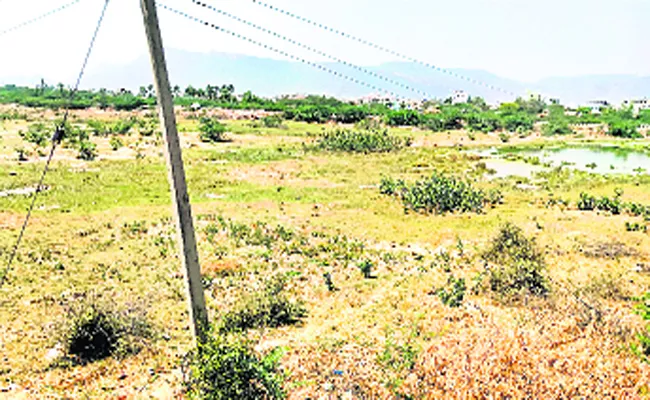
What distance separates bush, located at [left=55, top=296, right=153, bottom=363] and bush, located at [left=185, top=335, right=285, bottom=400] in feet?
10.4

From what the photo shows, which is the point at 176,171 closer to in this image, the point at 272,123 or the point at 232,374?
the point at 232,374

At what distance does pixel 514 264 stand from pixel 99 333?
9229 millimetres

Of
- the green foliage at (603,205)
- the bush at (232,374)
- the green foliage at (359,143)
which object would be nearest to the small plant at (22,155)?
the green foliage at (359,143)

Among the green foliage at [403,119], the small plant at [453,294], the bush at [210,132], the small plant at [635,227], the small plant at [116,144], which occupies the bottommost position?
the small plant at [453,294]

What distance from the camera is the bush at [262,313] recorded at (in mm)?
9688

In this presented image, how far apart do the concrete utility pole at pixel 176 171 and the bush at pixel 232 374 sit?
42cm

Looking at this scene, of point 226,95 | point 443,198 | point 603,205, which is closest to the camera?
point 603,205

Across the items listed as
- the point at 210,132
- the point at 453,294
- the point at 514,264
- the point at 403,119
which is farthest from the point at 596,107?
the point at 453,294

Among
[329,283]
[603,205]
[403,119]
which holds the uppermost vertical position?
[403,119]

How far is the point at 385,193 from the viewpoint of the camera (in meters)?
24.3

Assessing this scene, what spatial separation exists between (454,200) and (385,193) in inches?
163

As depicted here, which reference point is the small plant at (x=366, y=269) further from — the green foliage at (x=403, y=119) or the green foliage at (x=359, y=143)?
the green foliage at (x=403, y=119)

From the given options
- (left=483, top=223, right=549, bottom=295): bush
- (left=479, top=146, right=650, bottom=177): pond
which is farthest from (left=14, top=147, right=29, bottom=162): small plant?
(left=479, top=146, right=650, bottom=177): pond

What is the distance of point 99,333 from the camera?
8.68m
